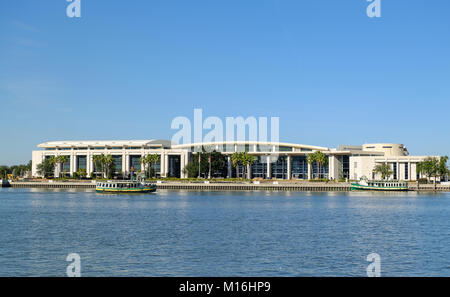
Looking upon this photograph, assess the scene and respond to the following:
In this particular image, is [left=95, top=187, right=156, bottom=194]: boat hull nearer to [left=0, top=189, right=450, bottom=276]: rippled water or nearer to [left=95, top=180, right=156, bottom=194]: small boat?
[left=95, top=180, right=156, bottom=194]: small boat

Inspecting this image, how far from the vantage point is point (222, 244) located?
4859 cm

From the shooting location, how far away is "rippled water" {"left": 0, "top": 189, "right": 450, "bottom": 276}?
3772 cm

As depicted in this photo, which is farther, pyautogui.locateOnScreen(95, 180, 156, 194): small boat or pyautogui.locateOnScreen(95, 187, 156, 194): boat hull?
pyautogui.locateOnScreen(95, 180, 156, 194): small boat

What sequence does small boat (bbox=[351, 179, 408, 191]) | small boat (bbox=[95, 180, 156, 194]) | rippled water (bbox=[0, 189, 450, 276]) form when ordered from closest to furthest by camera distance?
rippled water (bbox=[0, 189, 450, 276]), small boat (bbox=[95, 180, 156, 194]), small boat (bbox=[351, 179, 408, 191])

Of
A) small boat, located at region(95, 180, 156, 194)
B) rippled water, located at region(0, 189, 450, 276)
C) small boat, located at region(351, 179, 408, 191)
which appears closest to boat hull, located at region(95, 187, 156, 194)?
small boat, located at region(95, 180, 156, 194)

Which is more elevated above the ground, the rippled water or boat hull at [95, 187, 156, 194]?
the rippled water

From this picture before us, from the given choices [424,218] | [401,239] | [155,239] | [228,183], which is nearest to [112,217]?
[155,239]

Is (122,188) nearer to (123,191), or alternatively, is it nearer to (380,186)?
(123,191)

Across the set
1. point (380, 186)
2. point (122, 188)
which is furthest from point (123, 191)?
point (380, 186)

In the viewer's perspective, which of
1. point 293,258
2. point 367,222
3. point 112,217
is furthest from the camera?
point 112,217

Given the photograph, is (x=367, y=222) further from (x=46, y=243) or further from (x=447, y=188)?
(x=447, y=188)
